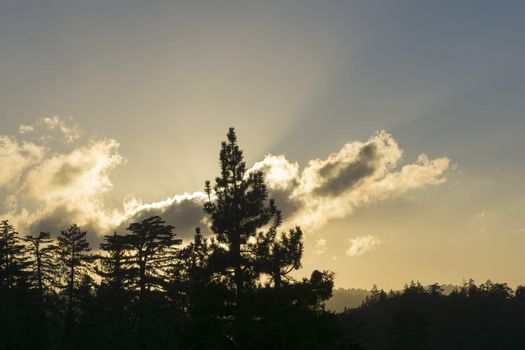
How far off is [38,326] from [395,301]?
130 m

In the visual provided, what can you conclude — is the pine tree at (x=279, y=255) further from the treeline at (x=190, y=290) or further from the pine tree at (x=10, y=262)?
the pine tree at (x=10, y=262)

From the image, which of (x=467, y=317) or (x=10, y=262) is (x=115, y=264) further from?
(x=467, y=317)

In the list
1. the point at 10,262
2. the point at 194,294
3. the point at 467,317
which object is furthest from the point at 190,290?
the point at 467,317

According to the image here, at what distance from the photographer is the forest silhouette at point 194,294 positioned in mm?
20875

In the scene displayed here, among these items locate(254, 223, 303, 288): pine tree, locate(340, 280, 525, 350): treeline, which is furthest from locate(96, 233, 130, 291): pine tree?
locate(340, 280, 525, 350): treeline

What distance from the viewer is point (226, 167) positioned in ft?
92.2

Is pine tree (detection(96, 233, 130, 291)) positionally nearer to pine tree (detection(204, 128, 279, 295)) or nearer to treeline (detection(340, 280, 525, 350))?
pine tree (detection(204, 128, 279, 295))

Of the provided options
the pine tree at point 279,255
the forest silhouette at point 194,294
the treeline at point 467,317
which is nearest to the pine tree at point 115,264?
the forest silhouette at point 194,294

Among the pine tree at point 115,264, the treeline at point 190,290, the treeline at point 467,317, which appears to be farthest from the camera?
the treeline at point 467,317

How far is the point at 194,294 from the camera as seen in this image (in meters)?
24.3

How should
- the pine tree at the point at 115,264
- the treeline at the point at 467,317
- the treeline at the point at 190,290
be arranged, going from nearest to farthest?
1. the treeline at the point at 190,290
2. the pine tree at the point at 115,264
3. the treeline at the point at 467,317

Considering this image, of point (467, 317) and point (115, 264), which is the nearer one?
point (115, 264)

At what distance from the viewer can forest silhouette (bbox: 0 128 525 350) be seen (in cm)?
2088

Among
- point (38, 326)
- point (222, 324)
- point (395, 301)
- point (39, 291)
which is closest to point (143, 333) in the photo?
point (38, 326)
